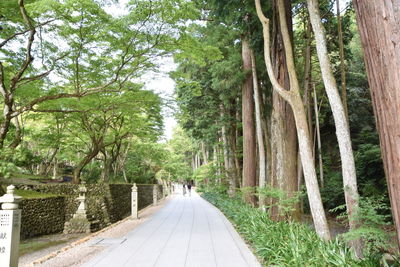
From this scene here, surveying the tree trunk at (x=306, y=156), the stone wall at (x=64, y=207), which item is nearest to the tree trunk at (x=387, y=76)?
the tree trunk at (x=306, y=156)

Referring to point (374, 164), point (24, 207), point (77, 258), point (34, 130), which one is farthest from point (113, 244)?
point (34, 130)

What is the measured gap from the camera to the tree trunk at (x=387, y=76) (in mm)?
1989

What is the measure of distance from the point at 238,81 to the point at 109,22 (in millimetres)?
4935

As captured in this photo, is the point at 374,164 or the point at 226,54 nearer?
the point at 374,164

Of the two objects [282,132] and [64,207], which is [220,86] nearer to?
[282,132]

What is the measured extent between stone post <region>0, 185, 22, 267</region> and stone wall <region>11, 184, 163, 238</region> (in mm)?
7760

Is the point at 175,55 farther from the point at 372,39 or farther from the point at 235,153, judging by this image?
the point at 235,153

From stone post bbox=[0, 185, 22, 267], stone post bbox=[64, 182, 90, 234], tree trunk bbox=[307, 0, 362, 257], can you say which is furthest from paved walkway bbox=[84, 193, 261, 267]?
stone post bbox=[64, 182, 90, 234]

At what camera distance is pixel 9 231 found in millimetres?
3074

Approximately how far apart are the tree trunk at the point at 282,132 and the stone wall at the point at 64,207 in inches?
314

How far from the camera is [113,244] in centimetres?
534

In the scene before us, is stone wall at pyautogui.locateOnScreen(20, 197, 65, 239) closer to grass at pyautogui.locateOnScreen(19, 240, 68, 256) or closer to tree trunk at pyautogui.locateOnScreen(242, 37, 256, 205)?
grass at pyautogui.locateOnScreen(19, 240, 68, 256)

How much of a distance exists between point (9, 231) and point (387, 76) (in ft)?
13.6

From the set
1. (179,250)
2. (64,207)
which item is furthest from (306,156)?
(64,207)
